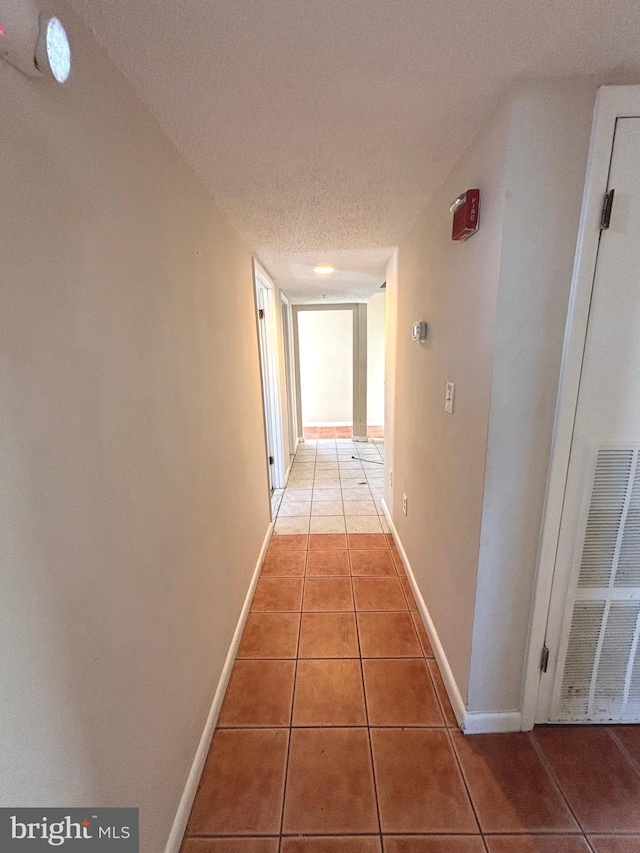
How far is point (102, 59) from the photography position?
778 millimetres

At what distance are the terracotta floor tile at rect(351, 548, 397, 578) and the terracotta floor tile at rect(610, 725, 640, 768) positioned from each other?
1.15m

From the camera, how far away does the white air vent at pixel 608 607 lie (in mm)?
1127

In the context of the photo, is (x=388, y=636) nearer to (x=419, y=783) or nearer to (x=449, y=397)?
(x=419, y=783)

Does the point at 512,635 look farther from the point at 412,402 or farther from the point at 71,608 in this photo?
the point at 71,608

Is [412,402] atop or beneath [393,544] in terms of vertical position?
atop

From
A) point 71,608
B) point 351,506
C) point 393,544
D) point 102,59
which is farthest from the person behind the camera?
point 351,506

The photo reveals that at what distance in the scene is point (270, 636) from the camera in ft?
5.98

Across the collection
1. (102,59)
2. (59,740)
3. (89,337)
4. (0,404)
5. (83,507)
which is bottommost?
(59,740)

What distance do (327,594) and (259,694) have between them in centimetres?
69

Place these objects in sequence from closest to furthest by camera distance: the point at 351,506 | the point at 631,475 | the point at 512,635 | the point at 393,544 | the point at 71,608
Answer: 1. the point at 71,608
2. the point at 631,475
3. the point at 512,635
4. the point at 393,544
5. the point at 351,506

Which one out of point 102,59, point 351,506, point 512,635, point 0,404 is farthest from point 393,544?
point 102,59

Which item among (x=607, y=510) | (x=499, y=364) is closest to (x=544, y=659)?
(x=607, y=510)

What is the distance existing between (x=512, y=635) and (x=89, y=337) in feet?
5.16

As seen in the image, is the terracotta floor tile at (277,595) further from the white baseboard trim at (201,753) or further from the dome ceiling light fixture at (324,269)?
the dome ceiling light fixture at (324,269)
